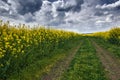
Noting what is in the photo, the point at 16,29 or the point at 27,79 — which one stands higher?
the point at 16,29

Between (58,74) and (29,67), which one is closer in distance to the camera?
(58,74)

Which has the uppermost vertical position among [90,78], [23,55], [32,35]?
[32,35]

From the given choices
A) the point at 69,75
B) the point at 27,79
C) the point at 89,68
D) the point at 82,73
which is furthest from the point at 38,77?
the point at 89,68

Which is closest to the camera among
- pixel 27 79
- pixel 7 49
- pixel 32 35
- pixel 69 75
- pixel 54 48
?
pixel 7 49

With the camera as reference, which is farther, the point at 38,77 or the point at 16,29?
the point at 16,29

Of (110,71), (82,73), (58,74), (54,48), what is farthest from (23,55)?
(54,48)

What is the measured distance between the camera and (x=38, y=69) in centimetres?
1647

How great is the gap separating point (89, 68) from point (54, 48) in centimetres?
1089

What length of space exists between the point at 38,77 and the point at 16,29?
3.78 metres

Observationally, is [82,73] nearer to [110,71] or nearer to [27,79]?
[110,71]

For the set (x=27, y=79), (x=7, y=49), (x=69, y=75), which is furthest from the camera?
(x=69, y=75)

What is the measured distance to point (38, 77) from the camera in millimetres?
14297

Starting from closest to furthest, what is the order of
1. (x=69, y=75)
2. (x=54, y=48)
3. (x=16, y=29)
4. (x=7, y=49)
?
(x=7, y=49) → (x=69, y=75) → (x=16, y=29) → (x=54, y=48)

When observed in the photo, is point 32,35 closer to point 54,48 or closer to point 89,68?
point 89,68
